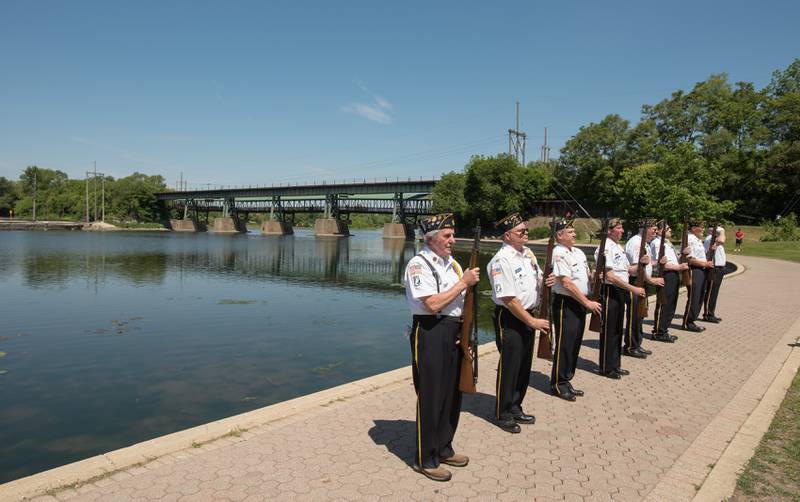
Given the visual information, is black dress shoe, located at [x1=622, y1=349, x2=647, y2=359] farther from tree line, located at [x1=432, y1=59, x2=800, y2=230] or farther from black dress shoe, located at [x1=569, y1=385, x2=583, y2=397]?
tree line, located at [x1=432, y1=59, x2=800, y2=230]

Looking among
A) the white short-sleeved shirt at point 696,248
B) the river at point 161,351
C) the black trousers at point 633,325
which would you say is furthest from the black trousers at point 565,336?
the white short-sleeved shirt at point 696,248

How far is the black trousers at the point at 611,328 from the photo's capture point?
25.8ft

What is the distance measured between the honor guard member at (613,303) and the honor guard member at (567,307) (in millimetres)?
959

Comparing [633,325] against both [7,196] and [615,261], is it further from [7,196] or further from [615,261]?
[7,196]

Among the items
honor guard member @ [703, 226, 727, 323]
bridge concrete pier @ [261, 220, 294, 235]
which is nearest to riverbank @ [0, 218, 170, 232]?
bridge concrete pier @ [261, 220, 294, 235]

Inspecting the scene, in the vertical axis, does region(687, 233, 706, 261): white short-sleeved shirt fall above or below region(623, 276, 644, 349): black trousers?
above

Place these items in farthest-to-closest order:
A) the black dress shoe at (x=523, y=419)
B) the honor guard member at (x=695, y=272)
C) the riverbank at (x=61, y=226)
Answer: the riverbank at (x=61, y=226)
the honor guard member at (x=695, y=272)
the black dress shoe at (x=523, y=419)

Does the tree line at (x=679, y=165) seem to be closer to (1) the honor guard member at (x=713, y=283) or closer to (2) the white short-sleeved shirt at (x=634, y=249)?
(1) the honor guard member at (x=713, y=283)

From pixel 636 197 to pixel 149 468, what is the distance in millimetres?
59318

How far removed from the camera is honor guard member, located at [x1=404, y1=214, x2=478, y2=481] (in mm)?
4527

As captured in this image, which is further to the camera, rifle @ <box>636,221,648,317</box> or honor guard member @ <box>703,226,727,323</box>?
honor guard member @ <box>703,226,727,323</box>

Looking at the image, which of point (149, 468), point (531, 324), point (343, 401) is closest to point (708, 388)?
point (531, 324)

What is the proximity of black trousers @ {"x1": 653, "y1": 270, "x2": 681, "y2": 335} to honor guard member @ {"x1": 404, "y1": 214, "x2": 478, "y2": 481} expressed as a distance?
295 inches

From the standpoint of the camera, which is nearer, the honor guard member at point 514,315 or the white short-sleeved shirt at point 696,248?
the honor guard member at point 514,315
